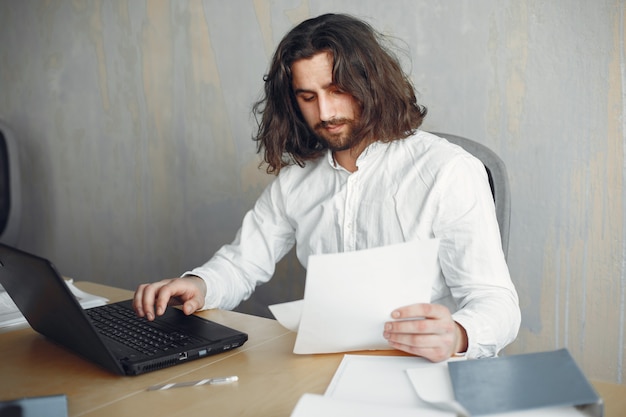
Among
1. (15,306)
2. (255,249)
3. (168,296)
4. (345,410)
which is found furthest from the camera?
(255,249)

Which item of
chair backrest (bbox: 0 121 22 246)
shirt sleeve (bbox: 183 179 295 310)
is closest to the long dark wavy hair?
shirt sleeve (bbox: 183 179 295 310)

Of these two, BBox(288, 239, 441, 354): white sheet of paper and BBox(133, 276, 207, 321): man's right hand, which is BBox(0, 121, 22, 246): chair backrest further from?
BBox(288, 239, 441, 354): white sheet of paper

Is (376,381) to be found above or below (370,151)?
below

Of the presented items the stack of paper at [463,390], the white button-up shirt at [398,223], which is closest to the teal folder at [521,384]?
the stack of paper at [463,390]

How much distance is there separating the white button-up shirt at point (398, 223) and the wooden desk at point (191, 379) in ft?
0.86

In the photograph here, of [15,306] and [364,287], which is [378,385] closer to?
[364,287]

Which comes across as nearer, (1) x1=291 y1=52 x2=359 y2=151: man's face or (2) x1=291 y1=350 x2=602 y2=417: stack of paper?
(2) x1=291 y1=350 x2=602 y2=417: stack of paper

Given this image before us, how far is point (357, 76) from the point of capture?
4.90 feet

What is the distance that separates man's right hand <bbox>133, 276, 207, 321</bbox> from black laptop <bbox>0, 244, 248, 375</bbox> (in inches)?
0.9

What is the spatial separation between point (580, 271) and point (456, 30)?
706 mm

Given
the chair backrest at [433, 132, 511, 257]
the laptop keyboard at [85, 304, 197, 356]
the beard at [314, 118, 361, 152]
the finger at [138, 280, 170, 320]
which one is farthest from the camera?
the beard at [314, 118, 361, 152]

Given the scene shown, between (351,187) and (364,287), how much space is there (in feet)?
2.08

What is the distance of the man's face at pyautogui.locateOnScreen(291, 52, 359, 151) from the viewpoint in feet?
4.88

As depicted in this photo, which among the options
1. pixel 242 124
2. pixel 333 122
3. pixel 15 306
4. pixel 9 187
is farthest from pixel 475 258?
pixel 9 187
